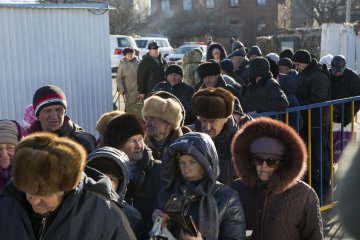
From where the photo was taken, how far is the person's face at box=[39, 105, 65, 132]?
14.2 feet

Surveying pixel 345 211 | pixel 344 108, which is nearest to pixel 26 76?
pixel 344 108

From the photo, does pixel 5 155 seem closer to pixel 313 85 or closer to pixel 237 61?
pixel 313 85

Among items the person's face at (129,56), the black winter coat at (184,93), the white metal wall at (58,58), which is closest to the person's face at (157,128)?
the black winter coat at (184,93)

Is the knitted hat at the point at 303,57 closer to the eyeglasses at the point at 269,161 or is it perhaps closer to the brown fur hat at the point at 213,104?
the brown fur hat at the point at 213,104

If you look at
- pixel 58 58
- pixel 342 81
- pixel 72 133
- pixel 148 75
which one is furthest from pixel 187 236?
pixel 148 75

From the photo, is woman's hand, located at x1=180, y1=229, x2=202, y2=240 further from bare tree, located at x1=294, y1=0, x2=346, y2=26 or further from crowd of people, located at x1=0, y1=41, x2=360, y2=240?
bare tree, located at x1=294, y1=0, x2=346, y2=26

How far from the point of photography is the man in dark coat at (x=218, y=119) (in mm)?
4102

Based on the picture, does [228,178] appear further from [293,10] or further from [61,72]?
[293,10]

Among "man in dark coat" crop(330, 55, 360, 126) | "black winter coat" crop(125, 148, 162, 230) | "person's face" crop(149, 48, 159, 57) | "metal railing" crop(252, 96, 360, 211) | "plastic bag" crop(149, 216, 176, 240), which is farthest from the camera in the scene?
"person's face" crop(149, 48, 159, 57)

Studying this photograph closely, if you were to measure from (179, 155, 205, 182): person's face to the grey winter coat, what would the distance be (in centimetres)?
79

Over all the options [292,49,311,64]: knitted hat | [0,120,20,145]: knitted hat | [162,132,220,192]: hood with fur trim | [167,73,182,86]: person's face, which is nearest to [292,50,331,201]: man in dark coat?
[292,49,311,64]: knitted hat

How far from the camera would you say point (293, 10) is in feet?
180

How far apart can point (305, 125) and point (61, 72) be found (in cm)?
355

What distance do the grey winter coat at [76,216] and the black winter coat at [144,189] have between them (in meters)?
0.97
